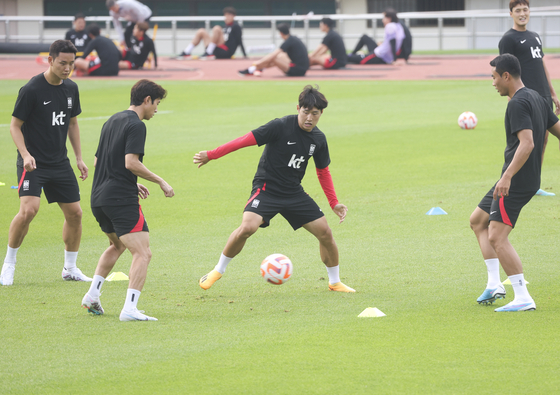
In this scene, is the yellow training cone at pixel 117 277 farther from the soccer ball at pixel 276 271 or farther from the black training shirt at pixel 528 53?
the black training shirt at pixel 528 53

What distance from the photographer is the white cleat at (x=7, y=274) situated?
24.0 feet

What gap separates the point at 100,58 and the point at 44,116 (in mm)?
21377

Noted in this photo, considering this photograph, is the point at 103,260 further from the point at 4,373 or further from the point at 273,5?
the point at 273,5

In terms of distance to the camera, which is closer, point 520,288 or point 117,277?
point 520,288

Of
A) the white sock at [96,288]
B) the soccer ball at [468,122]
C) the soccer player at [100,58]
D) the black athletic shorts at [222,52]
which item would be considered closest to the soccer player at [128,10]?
the soccer player at [100,58]

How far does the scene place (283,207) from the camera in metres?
6.85

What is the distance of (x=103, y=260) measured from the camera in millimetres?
6309

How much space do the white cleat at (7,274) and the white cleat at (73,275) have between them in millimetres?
487

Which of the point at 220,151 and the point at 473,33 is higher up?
the point at 473,33

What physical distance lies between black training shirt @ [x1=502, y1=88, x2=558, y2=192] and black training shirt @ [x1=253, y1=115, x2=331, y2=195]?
1637 millimetres

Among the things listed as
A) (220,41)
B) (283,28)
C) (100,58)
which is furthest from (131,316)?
(220,41)

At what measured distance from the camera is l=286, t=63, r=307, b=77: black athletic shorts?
91.2ft

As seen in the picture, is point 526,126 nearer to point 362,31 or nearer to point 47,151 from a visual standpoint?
point 47,151

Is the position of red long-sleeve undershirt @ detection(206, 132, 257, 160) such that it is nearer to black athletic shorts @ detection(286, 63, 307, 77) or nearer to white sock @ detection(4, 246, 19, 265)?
white sock @ detection(4, 246, 19, 265)
